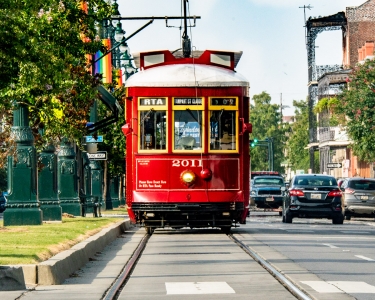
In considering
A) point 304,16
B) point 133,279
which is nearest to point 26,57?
point 133,279

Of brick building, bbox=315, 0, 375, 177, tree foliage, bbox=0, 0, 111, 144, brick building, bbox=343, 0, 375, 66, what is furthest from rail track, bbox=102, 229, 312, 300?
brick building, bbox=343, 0, 375, 66

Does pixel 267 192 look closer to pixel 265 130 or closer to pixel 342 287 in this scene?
pixel 342 287

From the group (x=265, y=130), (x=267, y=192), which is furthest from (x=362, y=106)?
(x=265, y=130)

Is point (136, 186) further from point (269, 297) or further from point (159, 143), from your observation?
point (269, 297)

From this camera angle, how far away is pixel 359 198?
43375 mm

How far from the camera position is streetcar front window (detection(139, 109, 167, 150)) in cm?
2759

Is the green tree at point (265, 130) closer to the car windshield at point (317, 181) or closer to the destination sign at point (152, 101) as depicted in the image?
the car windshield at point (317, 181)

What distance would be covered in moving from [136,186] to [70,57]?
3338 millimetres

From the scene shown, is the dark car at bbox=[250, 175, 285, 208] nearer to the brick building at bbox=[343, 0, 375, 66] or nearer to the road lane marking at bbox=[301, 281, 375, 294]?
the road lane marking at bbox=[301, 281, 375, 294]

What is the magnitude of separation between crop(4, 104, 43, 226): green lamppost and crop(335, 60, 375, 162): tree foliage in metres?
26.7

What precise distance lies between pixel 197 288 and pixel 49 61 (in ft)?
20.6

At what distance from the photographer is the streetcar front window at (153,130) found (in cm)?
2759

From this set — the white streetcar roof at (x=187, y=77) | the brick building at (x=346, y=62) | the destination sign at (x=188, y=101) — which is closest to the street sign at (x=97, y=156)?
the white streetcar roof at (x=187, y=77)

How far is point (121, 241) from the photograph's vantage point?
27172mm
